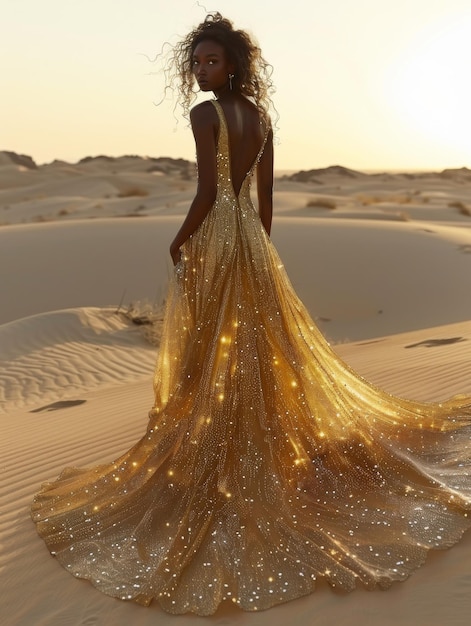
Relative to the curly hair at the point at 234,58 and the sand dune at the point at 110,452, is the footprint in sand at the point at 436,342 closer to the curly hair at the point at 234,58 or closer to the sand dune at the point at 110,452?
the sand dune at the point at 110,452

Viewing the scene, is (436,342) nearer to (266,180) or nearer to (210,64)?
(266,180)

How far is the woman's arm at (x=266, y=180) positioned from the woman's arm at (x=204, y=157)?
0.33m

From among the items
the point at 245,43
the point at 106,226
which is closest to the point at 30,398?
the point at 245,43

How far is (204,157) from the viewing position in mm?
3465

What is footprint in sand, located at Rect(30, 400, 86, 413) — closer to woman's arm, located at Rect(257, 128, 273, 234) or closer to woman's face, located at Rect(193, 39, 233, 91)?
woman's arm, located at Rect(257, 128, 273, 234)

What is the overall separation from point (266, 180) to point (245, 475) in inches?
56.3

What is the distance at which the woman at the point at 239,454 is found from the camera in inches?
122

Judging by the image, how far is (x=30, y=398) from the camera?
26.9 ft

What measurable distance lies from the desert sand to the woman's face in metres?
2.22

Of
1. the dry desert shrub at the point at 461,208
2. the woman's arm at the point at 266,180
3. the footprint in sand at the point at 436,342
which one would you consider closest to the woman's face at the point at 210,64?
the woman's arm at the point at 266,180

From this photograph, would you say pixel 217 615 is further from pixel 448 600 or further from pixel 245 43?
pixel 245 43

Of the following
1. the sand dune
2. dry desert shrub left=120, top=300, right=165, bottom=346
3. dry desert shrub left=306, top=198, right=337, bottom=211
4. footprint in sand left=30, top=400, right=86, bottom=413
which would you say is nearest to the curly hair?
the sand dune

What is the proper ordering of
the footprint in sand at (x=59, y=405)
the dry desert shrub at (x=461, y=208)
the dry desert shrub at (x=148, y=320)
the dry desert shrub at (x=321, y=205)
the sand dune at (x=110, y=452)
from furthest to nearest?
the dry desert shrub at (x=461, y=208) < the dry desert shrub at (x=321, y=205) < the dry desert shrub at (x=148, y=320) < the footprint in sand at (x=59, y=405) < the sand dune at (x=110, y=452)

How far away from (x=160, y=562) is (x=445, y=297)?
472 inches
